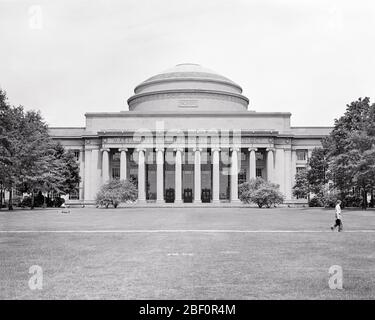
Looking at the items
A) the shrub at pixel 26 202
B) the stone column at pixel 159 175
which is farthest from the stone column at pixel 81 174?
the shrub at pixel 26 202

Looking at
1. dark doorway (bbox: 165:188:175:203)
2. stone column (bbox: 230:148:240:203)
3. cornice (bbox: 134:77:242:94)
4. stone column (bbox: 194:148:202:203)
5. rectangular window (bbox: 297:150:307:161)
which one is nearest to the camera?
stone column (bbox: 230:148:240:203)

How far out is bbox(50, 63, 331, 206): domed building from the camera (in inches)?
3730

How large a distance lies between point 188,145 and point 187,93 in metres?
13.6

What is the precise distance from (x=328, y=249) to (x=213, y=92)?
85999 millimetres

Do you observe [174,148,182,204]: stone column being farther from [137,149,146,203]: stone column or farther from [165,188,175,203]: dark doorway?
[137,149,146,203]: stone column

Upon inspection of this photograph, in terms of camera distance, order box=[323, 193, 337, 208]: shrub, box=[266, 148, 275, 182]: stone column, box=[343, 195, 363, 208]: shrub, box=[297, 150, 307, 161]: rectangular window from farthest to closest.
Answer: box=[297, 150, 307, 161]: rectangular window
box=[266, 148, 275, 182]: stone column
box=[343, 195, 363, 208]: shrub
box=[323, 193, 337, 208]: shrub

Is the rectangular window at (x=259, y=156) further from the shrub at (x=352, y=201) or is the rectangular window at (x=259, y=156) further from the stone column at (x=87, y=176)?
the stone column at (x=87, y=176)

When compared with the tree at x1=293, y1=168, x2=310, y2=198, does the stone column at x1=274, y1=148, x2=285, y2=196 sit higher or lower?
higher

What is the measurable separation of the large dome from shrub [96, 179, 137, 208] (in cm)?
2844

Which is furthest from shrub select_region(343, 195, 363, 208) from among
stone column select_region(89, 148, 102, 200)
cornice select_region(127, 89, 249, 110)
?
stone column select_region(89, 148, 102, 200)

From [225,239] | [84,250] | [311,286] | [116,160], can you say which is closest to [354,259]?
[311,286]

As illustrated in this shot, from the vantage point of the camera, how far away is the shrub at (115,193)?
74.2 metres

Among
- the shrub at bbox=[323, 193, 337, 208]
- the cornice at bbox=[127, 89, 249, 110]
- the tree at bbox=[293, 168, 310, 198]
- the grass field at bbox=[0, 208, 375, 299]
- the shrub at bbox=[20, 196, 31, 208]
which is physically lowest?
the grass field at bbox=[0, 208, 375, 299]

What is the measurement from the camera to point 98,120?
100 meters
